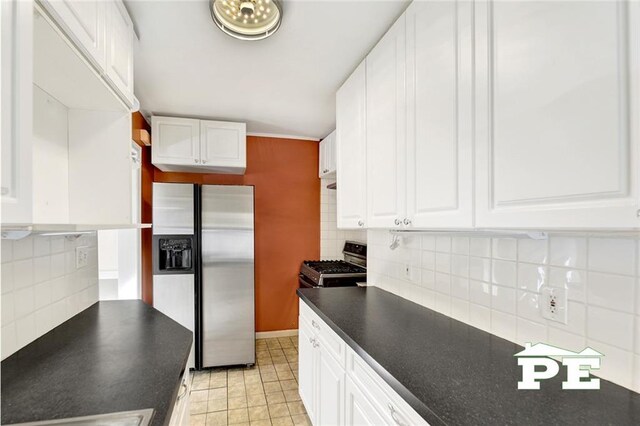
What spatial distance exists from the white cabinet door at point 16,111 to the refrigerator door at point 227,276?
7.41ft

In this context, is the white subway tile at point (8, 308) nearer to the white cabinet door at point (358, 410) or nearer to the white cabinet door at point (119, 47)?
the white cabinet door at point (119, 47)

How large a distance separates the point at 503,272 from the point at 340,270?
1.87 metres

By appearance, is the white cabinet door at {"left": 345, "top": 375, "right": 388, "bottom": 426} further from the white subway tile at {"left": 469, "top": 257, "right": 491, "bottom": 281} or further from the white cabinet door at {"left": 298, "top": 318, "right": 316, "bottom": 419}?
the white subway tile at {"left": 469, "top": 257, "right": 491, "bottom": 281}

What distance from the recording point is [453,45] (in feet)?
3.84

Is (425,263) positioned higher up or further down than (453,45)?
further down

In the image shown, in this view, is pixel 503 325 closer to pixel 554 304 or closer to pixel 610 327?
pixel 554 304

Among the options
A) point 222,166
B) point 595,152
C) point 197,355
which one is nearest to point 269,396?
point 197,355

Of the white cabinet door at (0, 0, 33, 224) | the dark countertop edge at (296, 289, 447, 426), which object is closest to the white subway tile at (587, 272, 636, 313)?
the dark countertop edge at (296, 289, 447, 426)

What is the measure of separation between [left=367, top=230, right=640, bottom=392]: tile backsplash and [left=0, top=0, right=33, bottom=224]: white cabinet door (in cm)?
154

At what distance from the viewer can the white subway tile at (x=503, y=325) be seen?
122 cm

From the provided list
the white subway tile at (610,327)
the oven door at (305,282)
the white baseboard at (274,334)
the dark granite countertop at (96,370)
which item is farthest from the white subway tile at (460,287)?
the white baseboard at (274,334)

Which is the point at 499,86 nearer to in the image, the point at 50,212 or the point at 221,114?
the point at 50,212

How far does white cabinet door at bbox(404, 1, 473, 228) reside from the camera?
112 cm

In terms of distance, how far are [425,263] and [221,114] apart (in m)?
2.36
